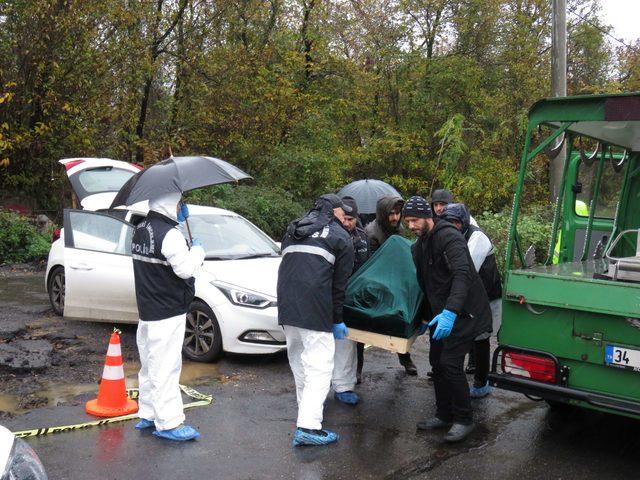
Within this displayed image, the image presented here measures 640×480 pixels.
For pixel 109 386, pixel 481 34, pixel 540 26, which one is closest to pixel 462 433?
pixel 109 386

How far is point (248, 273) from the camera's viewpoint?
6996 millimetres

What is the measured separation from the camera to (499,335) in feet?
16.3

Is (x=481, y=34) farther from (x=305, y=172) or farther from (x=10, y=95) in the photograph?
(x=10, y=95)

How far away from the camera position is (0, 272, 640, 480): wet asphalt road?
446cm

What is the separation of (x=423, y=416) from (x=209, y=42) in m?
14.0

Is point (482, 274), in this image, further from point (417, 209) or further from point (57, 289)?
point (57, 289)

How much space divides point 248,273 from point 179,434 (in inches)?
94.5

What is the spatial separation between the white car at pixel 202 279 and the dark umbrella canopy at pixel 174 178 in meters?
1.79

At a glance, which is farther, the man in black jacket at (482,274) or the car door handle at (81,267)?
the car door handle at (81,267)

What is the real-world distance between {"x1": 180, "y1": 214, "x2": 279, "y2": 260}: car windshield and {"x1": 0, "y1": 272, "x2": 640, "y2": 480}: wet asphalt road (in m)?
1.75

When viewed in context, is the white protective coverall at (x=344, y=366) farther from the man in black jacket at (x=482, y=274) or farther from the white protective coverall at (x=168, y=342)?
the white protective coverall at (x=168, y=342)

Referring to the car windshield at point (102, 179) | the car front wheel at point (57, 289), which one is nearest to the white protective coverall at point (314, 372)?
the car front wheel at point (57, 289)

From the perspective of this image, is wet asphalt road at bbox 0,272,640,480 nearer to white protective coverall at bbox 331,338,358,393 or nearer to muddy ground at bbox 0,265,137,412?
white protective coverall at bbox 331,338,358,393

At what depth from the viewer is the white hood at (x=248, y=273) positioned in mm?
6773
